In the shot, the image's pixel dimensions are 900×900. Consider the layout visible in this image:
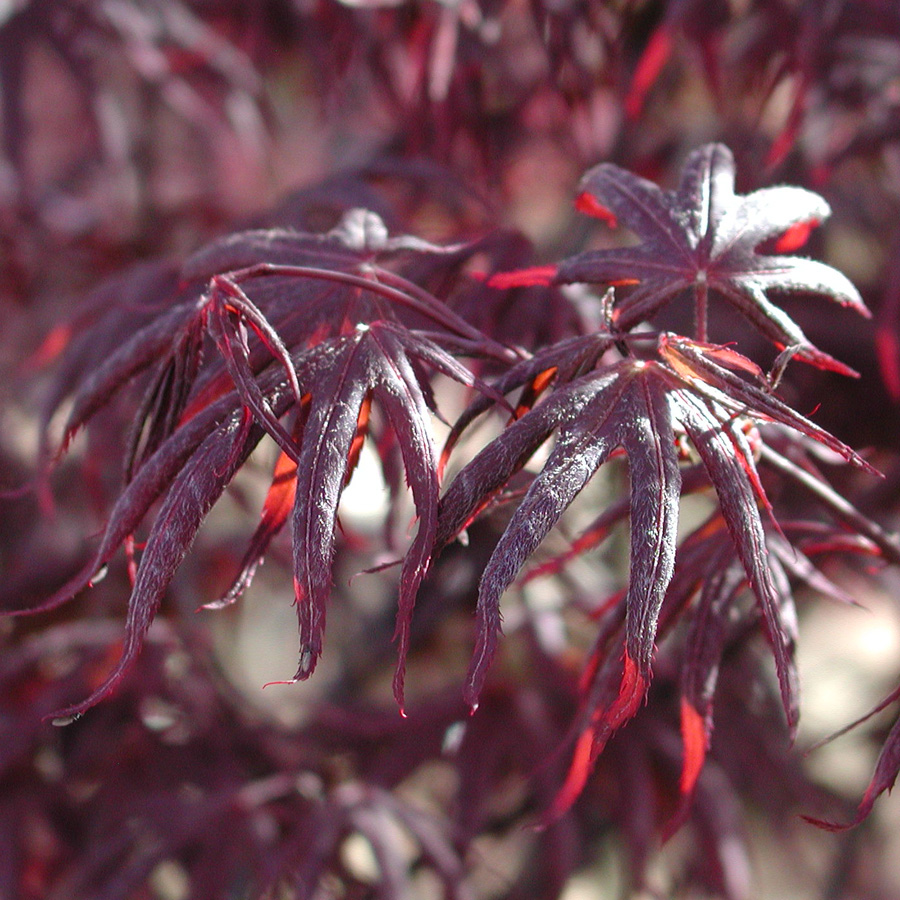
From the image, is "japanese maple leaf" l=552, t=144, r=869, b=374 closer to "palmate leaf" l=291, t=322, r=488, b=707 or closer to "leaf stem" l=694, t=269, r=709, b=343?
"leaf stem" l=694, t=269, r=709, b=343

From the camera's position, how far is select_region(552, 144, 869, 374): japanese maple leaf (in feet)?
1.85

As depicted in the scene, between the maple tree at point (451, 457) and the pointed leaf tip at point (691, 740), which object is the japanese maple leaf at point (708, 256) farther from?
the pointed leaf tip at point (691, 740)

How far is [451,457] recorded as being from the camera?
1.27m

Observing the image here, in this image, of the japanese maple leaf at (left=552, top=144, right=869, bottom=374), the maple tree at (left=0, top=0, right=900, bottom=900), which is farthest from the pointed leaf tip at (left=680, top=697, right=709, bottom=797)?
the japanese maple leaf at (left=552, top=144, right=869, bottom=374)

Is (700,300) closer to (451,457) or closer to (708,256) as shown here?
(708,256)

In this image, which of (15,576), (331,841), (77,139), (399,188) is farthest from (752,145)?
(77,139)

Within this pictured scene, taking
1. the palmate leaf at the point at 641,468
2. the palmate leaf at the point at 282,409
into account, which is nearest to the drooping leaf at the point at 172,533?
the palmate leaf at the point at 282,409

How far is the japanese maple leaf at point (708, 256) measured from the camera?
1.85 ft

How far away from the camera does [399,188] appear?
149 cm

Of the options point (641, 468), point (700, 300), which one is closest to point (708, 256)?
point (700, 300)

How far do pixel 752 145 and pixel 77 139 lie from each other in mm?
2036

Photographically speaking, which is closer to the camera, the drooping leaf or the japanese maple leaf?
the drooping leaf

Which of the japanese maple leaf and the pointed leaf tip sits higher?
the japanese maple leaf

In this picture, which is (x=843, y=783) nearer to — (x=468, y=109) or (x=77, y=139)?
(x=468, y=109)
